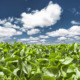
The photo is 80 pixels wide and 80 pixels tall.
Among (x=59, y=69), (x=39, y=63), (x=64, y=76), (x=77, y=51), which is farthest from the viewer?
(x=77, y=51)

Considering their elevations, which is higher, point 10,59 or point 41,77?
point 10,59

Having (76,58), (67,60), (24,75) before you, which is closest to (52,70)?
(67,60)

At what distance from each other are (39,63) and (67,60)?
0.43 m

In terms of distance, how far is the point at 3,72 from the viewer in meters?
1.64

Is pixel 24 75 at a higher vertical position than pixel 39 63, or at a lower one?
lower

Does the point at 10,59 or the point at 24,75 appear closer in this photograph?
the point at 24,75

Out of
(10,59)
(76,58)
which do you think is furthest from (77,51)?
(10,59)

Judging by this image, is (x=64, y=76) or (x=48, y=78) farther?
(x=64, y=76)

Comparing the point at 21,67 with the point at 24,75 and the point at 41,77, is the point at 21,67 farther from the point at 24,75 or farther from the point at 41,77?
the point at 41,77

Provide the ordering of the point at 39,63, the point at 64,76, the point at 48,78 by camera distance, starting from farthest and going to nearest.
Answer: the point at 39,63, the point at 64,76, the point at 48,78

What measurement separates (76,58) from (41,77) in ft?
4.70

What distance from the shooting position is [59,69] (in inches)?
65.6

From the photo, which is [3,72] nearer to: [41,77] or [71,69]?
[41,77]

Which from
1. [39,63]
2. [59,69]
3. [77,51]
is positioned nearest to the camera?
[59,69]
